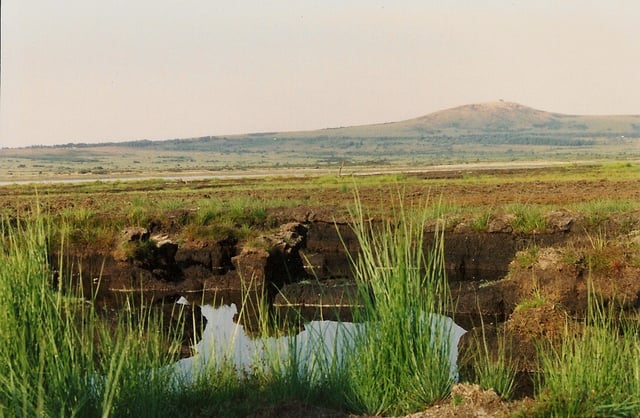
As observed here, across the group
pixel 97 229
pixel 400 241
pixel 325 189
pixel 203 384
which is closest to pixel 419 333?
pixel 400 241

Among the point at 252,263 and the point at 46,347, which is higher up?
the point at 46,347

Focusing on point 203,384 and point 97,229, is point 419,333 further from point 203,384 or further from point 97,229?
point 97,229

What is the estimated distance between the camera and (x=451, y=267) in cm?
2255

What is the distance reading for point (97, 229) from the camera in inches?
910

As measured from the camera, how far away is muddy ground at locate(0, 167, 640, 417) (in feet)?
43.3

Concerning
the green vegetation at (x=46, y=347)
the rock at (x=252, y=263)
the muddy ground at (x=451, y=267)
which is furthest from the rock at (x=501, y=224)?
the green vegetation at (x=46, y=347)

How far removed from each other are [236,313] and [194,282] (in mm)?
3239

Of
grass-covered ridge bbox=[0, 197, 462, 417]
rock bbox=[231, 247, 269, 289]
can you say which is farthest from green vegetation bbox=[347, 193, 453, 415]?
rock bbox=[231, 247, 269, 289]

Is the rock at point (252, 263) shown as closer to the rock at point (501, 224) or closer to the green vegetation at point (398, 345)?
the rock at point (501, 224)

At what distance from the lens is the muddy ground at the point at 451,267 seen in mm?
13203

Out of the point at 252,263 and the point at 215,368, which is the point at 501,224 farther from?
the point at 215,368

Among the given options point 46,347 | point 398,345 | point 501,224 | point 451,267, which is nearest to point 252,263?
point 451,267

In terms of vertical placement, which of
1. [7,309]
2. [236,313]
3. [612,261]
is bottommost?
[236,313]

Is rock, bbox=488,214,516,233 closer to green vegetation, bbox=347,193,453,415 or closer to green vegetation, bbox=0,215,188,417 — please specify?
green vegetation, bbox=347,193,453,415
